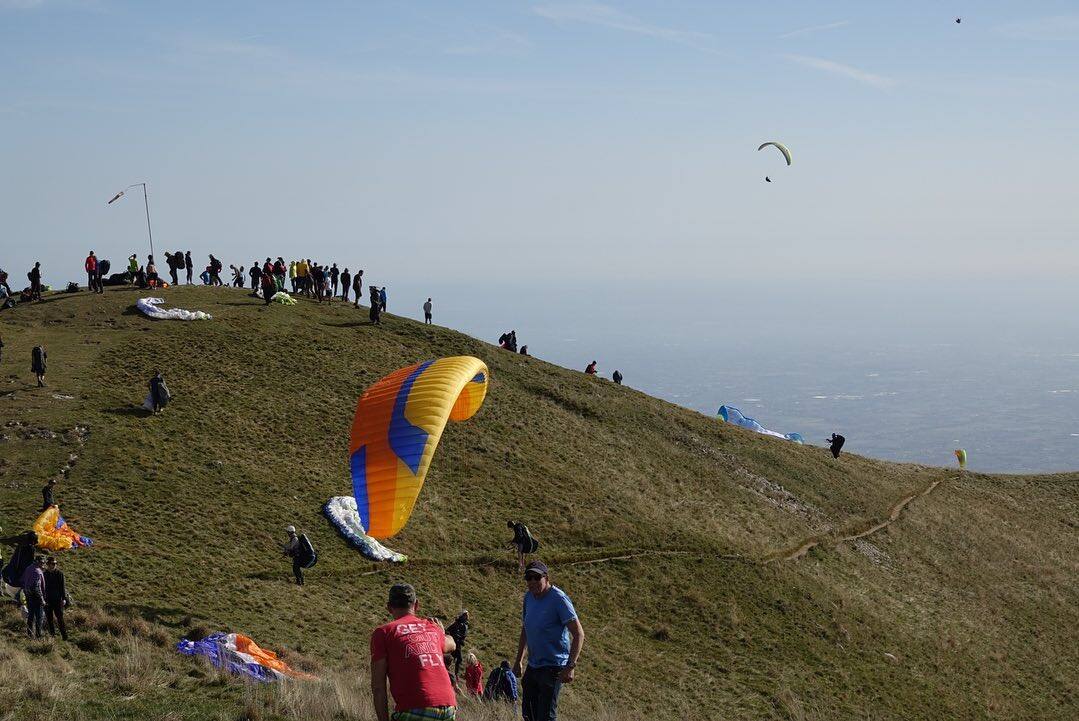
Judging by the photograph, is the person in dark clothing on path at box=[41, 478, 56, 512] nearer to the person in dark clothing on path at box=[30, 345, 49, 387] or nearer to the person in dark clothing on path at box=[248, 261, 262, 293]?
the person in dark clothing on path at box=[30, 345, 49, 387]

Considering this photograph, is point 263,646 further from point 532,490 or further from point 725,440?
point 725,440

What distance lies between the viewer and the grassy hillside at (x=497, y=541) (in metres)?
24.2

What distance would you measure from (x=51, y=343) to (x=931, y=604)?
4134 cm

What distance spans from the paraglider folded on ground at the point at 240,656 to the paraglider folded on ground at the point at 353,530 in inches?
→ 384

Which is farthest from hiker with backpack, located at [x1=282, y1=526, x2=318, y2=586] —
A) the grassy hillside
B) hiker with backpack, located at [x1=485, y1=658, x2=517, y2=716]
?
hiker with backpack, located at [x1=485, y1=658, x2=517, y2=716]

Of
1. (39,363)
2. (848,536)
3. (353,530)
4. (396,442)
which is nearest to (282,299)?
(39,363)

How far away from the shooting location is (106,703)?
13.9 meters

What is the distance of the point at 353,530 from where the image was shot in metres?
32.6

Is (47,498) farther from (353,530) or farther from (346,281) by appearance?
(346,281)

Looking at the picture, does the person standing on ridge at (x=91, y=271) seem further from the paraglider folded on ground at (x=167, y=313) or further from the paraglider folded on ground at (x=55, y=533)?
the paraglider folded on ground at (x=55, y=533)

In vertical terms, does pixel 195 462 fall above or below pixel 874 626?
above

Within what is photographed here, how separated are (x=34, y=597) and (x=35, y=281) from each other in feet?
120

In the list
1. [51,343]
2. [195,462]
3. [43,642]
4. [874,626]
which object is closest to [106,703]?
[43,642]

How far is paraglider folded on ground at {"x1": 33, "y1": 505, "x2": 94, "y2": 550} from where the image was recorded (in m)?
24.8
